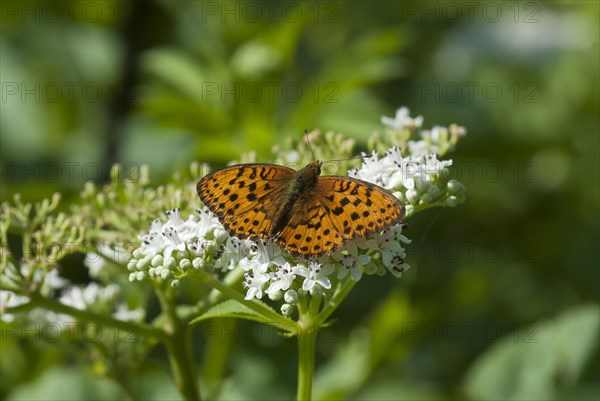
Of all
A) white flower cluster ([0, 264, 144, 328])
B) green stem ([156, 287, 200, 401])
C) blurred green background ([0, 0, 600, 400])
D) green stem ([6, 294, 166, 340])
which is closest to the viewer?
green stem ([6, 294, 166, 340])

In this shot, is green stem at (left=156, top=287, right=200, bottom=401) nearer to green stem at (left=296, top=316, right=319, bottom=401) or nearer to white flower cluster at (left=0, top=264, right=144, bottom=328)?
white flower cluster at (left=0, top=264, right=144, bottom=328)

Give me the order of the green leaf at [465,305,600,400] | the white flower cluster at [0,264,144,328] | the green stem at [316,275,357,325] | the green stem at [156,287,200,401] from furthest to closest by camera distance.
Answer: the green leaf at [465,305,600,400] < the white flower cluster at [0,264,144,328] < the green stem at [156,287,200,401] < the green stem at [316,275,357,325]

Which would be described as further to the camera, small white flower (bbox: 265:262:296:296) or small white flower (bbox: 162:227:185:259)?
small white flower (bbox: 162:227:185:259)

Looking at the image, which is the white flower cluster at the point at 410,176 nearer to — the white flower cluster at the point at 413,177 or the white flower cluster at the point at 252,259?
the white flower cluster at the point at 413,177

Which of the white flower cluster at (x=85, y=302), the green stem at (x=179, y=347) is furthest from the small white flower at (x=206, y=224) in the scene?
the white flower cluster at (x=85, y=302)

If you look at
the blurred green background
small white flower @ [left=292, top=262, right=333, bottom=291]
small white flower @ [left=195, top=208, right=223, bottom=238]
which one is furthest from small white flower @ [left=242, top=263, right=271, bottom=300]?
the blurred green background

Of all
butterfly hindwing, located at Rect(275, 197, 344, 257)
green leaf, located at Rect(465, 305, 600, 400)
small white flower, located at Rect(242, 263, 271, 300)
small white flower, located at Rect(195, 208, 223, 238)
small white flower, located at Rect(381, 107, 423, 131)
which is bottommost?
green leaf, located at Rect(465, 305, 600, 400)

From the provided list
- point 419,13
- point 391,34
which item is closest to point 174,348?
point 391,34

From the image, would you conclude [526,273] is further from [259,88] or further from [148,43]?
[148,43]
